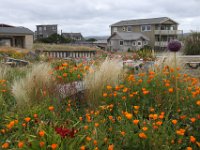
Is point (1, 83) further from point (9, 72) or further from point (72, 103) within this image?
point (9, 72)

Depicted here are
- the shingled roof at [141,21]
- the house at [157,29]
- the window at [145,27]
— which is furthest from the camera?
the window at [145,27]

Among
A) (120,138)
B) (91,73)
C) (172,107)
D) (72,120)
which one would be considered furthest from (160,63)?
(120,138)

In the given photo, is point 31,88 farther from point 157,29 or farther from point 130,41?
point 157,29

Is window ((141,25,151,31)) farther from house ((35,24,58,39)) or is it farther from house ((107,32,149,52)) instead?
house ((35,24,58,39))

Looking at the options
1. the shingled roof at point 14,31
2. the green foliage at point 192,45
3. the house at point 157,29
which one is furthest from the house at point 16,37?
the green foliage at point 192,45

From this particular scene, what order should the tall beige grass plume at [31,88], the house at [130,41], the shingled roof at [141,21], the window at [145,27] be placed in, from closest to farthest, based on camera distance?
the tall beige grass plume at [31,88] < the house at [130,41] < the shingled roof at [141,21] < the window at [145,27]

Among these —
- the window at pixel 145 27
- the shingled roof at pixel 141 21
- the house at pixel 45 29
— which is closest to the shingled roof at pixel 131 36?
the window at pixel 145 27

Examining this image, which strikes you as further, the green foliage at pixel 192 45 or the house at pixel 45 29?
the house at pixel 45 29

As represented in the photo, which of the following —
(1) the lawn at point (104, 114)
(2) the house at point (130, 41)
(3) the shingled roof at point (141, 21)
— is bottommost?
(1) the lawn at point (104, 114)

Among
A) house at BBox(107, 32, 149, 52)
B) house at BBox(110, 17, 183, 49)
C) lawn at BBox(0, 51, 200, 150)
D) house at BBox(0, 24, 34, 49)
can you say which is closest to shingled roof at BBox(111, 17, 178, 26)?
house at BBox(110, 17, 183, 49)

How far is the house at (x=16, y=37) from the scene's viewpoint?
3881 centimetres

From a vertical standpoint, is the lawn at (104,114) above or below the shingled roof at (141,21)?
below

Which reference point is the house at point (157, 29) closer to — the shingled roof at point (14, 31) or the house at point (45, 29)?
the shingled roof at point (14, 31)

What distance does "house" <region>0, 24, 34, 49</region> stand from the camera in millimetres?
38812
